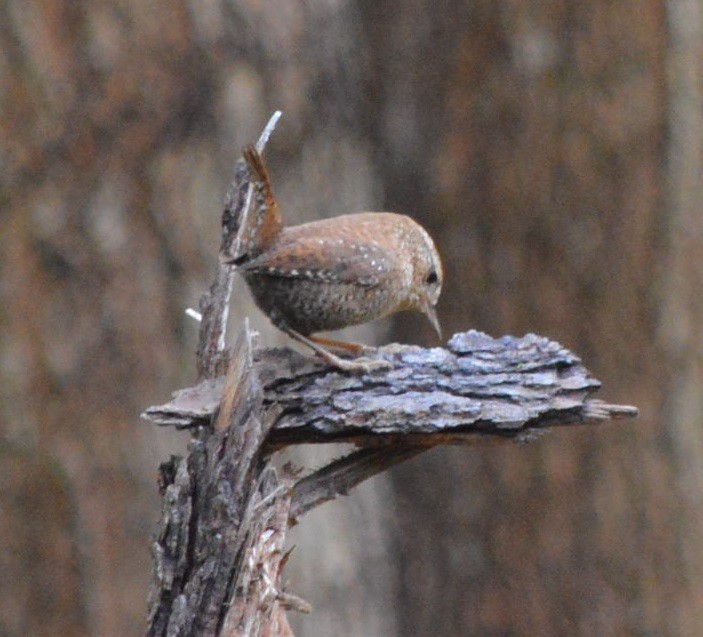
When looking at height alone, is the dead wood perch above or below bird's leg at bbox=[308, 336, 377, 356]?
below

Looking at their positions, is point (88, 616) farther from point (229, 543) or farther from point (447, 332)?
point (229, 543)

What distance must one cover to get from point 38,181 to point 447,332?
201cm

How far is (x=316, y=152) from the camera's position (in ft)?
19.2

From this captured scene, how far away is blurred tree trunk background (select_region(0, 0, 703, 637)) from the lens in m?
5.05

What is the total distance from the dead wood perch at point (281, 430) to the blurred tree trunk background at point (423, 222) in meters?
2.47

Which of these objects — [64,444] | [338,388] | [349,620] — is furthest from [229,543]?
[349,620]

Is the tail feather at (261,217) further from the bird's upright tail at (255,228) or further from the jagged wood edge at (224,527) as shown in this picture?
the jagged wood edge at (224,527)

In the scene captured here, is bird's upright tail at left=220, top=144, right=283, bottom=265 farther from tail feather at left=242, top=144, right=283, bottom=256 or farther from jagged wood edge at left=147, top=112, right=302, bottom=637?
jagged wood edge at left=147, top=112, right=302, bottom=637

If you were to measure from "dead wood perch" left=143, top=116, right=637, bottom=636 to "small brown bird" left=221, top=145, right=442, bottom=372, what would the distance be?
175mm

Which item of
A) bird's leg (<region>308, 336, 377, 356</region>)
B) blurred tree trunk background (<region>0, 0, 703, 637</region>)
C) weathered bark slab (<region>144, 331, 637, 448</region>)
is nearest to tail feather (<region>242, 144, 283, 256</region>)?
bird's leg (<region>308, 336, 377, 356</region>)

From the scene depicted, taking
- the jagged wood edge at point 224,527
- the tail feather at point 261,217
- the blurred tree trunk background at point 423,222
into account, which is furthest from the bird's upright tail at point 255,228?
the blurred tree trunk background at point 423,222

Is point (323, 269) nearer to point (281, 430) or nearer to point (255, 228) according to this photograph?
point (255, 228)

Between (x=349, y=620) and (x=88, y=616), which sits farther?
(x=349, y=620)

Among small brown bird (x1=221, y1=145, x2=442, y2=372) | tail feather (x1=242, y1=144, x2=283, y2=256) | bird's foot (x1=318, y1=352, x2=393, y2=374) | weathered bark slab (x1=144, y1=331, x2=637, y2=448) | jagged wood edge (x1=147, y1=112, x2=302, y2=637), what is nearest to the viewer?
jagged wood edge (x1=147, y1=112, x2=302, y2=637)
